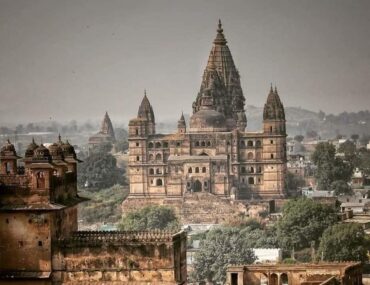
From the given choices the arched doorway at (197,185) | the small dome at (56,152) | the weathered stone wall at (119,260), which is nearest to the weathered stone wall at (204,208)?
the arched doorway at (197,185)

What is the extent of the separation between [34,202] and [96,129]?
107 m

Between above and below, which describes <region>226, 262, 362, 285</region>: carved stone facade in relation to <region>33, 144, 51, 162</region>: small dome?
below

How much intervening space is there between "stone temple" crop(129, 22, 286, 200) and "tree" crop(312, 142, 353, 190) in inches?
323

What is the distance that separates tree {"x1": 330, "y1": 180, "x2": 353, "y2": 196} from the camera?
96.6 m

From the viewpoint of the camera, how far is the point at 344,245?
61.1 meters

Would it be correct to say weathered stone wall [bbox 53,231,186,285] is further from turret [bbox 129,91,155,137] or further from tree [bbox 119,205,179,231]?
turret [bbox 129,91,155,137]

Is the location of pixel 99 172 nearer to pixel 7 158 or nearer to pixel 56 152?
pixel 7 158

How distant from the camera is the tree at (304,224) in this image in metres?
69.1

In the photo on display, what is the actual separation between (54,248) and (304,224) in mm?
35797

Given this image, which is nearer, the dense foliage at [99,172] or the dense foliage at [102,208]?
the dense foliage at [102,208]

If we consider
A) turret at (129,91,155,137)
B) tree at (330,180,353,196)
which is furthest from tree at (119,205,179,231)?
tree at (330,180,353,196)

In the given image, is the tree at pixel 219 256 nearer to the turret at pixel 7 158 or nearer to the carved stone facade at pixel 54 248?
the turret at pixel 7 158

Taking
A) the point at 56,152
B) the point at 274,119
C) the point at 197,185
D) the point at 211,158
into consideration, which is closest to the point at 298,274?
the point at 56,152

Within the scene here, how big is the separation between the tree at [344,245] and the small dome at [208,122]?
2879 centimetres
